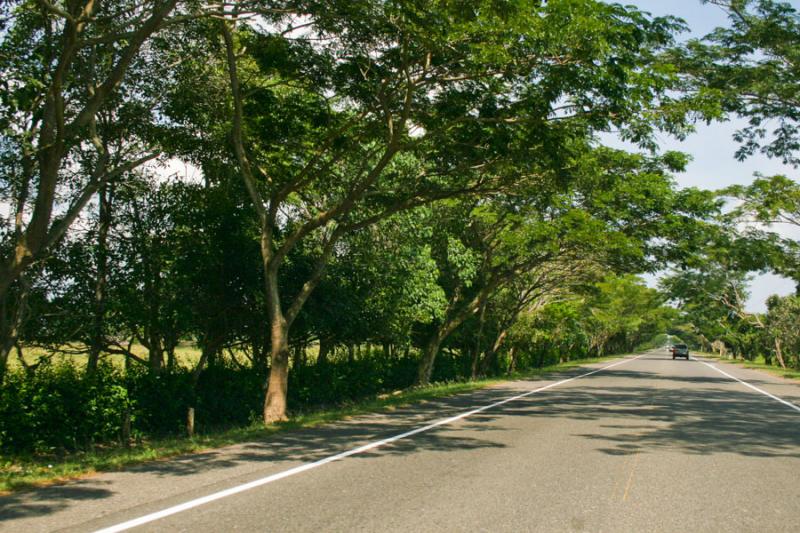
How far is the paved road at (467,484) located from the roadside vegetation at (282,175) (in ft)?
5.76

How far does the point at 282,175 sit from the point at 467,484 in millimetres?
10838

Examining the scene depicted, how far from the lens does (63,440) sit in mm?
12797

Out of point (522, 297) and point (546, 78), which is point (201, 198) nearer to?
point (546, 78)

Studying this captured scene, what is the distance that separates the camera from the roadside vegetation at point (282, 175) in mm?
11148

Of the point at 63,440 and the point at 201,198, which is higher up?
the point at 201,198

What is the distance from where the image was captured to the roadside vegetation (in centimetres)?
1115

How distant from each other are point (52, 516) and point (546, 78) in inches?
377

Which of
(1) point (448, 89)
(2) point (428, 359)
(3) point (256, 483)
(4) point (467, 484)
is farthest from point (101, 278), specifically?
(2) point (428, 359)

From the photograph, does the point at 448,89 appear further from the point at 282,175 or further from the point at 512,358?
the point at 512,358

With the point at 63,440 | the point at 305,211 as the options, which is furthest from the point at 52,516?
the point at 305,211

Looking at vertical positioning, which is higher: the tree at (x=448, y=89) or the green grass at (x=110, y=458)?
the tree at (x=448, y=89)

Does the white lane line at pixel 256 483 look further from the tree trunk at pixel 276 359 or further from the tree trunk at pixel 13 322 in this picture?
the tree trunk at pixel 13 322

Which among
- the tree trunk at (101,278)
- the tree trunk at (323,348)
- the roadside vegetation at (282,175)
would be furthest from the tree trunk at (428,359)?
the tree trunk at (101,278)

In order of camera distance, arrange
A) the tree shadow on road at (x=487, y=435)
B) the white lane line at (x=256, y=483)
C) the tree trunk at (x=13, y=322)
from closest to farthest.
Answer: the white lane line at (x=256, y=483) → the tree shadow on road at (x=487, y=435) → the tree trunk at (x=13, y=322)
